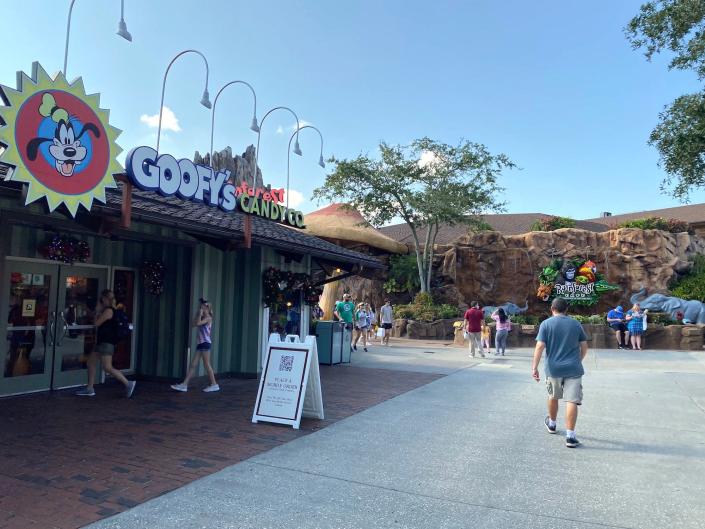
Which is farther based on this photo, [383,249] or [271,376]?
[383,249]

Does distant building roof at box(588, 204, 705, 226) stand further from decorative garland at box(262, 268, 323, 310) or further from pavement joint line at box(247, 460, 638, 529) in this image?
pavement joint line at box(247, 460, 638, 529)

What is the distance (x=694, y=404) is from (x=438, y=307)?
595 inches

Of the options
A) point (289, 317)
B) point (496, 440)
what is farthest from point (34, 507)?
point (289, 317)

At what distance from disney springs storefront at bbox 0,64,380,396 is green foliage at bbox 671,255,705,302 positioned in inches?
671

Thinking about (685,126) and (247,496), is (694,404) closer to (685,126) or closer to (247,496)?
(685,126)

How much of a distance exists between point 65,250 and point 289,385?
4186 mm

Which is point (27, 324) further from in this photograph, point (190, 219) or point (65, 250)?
point (190, 219)

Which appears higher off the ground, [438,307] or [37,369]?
[438,307]

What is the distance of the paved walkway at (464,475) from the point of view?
4.10 m

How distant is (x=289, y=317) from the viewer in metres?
12.1

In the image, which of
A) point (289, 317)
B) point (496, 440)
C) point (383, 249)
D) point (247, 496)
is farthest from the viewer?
point (383, 249)

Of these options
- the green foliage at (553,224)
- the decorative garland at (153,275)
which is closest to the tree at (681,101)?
the decorative garland at (153,275)

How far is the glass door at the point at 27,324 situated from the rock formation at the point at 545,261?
2014 centimetres

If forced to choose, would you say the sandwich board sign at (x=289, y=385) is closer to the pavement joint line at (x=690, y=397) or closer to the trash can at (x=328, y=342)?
the trash can at (x=328, y=342)
